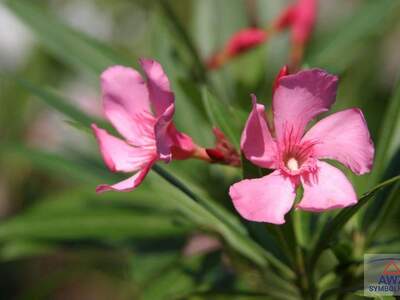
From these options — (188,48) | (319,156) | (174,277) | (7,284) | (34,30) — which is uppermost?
(34,30)

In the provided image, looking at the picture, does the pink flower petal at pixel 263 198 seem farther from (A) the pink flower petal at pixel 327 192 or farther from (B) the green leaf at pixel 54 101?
(B) the green leaf at pixel 54 101

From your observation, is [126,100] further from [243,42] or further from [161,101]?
[243,42]

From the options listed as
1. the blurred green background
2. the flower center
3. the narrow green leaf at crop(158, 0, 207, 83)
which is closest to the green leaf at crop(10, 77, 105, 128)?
the blurred green background

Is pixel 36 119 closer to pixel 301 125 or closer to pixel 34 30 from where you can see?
pixel 34 30

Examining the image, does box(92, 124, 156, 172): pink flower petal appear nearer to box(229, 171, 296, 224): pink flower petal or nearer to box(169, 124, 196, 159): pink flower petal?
box(169, 124, 196, 159): pink flower petal

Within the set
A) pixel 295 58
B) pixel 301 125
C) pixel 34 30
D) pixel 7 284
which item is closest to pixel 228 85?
pixel 295 58

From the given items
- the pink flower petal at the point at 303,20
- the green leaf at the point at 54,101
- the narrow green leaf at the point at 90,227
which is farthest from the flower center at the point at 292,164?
the pink flower petal at the point at 303,20
